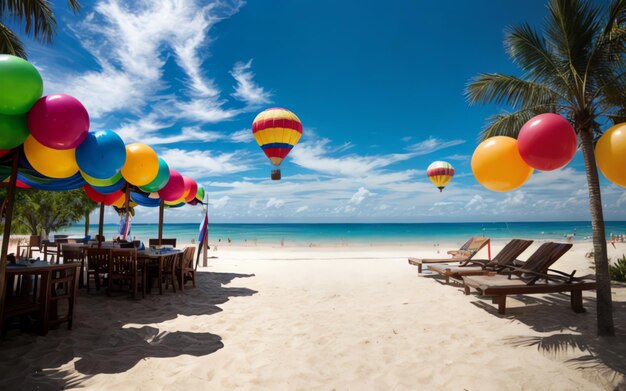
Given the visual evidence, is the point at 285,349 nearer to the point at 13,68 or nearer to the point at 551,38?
the point at 13,68

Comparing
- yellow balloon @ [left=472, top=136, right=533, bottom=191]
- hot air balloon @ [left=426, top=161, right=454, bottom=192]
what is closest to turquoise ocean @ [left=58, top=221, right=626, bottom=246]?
hot air balloon @ [left=426, top=161, right=454, bottom=192]

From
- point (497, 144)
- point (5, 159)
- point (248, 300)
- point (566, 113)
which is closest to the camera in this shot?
point (5, 159)

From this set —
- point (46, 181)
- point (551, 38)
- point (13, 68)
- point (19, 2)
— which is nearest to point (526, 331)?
point (551, 38)

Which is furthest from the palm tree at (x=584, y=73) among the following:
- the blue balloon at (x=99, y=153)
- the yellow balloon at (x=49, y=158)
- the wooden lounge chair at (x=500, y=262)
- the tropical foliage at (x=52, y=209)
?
the tropical foliage at (x=52, y=209)

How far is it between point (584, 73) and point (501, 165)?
7.53 feet

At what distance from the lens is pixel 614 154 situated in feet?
11.3

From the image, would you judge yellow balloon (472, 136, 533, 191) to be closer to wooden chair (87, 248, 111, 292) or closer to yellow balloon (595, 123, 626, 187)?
yellow balloon (595, 123, 626, 187)

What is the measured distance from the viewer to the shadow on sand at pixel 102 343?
316 cm

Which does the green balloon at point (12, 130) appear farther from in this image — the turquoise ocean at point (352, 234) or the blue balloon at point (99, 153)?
the turquoise ocean at point (352, 234)

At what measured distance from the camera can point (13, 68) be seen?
3.06 metres

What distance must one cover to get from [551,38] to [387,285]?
596cm

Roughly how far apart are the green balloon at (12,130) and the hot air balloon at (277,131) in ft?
24.2

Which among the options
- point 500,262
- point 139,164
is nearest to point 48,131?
point 139,164

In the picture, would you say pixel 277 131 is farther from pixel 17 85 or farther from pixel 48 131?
pixel 17 85
